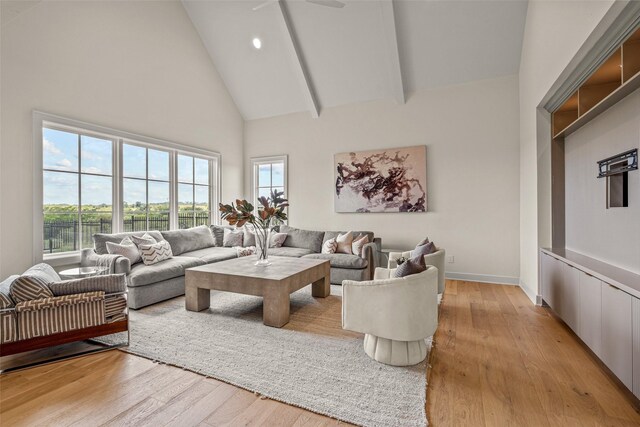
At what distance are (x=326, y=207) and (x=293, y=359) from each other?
394 cm

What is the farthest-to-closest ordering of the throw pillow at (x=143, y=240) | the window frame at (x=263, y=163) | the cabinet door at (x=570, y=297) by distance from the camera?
the window frame at (x=263, y=163) → the throw pillow at (x=143, y=240) → the cabinet door at (x=570, y=297)

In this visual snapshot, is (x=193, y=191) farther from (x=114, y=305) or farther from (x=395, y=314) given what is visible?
(x=395, y=314)

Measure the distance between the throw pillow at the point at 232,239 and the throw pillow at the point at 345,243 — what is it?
1.86 metres

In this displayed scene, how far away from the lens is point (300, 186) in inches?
250

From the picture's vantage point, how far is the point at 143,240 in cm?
425

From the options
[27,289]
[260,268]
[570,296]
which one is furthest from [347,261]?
[27,289]

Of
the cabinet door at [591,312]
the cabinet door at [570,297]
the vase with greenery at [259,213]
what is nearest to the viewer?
the cabinet door at [591,312]

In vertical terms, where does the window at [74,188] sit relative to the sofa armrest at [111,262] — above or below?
above

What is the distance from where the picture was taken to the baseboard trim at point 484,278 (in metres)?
4.70

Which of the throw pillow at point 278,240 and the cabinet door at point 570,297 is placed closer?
the cabinet door at point 570,297

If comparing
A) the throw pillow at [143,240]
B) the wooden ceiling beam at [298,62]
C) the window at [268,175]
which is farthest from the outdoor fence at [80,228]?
the wooden ceiling beam at [298,62]

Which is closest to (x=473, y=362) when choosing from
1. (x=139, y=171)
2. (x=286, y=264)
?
(x=286, y=264)

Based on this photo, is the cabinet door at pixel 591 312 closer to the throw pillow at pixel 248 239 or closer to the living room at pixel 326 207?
the living room at pixel 326 207

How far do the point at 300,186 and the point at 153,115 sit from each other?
9.36 feet
